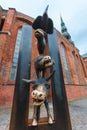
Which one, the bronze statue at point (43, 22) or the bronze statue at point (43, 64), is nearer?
Result: the bronze statue at point (43, 64)

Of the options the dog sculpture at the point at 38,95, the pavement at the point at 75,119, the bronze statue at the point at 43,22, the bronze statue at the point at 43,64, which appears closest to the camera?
the dog sculpture at the point at 38,95

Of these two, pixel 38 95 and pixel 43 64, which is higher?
pixel 43 64

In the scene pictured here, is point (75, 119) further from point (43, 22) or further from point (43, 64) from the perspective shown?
point (43, 22)

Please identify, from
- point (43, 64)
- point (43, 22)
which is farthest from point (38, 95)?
point (43, 22)

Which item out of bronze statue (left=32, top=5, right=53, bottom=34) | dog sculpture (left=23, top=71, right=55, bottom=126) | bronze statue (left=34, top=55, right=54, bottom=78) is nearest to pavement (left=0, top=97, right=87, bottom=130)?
dog sculpture (left=23, top=71, right=55, bottom=126)

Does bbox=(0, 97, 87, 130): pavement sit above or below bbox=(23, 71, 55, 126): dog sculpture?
below

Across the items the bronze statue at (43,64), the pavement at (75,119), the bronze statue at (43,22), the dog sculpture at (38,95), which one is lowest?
the pavement at (75,119)

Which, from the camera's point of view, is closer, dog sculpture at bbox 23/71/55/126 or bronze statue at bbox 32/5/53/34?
dog sculpture at bbox 23/71/55/126

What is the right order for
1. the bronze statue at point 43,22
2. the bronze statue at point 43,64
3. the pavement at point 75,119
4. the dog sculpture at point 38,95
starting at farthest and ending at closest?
1. the pavement at point 75,119
2. the bronze statue at point 43,22
3. the bronze statue at point 43,64
4. the dog sculpture at point 38,95

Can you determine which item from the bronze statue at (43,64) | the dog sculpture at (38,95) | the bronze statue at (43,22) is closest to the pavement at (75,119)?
the dog sculpture at (38,95)

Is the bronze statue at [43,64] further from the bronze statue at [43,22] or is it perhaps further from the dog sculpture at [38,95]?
the bronze statue at [43,22]

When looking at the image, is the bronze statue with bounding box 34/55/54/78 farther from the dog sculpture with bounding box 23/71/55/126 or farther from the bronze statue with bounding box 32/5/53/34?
the bronze statue with bounding box 32/5/53/34

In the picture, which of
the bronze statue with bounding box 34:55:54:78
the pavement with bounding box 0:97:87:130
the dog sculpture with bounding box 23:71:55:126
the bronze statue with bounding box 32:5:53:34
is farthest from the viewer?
the pavement with bounding box 0:97:87:130

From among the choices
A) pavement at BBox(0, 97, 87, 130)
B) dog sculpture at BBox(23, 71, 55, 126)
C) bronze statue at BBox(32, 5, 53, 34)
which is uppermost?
bronze statue at BBox(32, 5, 53, 34)
